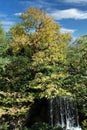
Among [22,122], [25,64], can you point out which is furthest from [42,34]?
[22,122]

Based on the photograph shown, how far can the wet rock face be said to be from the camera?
1110 inches

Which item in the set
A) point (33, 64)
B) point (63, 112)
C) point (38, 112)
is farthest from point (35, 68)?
point (63, 112)

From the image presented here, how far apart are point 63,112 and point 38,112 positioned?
2.42 meters

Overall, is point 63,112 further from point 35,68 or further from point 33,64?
point 33,64

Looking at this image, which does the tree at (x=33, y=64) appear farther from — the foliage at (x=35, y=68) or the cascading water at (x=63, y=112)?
the cascading water at (x=63, y=112)

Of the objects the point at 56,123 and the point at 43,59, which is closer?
the point at 43,59

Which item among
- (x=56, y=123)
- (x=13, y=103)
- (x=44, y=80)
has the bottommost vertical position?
(x=56, y=123)

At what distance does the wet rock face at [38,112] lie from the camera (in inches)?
1110

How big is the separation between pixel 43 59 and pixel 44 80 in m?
1.83

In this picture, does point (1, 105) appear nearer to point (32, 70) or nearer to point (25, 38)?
point (32, 70)

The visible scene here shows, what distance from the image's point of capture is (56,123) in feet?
93.5

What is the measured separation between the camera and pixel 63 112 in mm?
28859

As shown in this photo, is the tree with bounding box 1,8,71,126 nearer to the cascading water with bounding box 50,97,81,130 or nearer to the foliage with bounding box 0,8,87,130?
the foliage with bounding box 0,8,87,130

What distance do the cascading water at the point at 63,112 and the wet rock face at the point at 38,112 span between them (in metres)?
0.58
